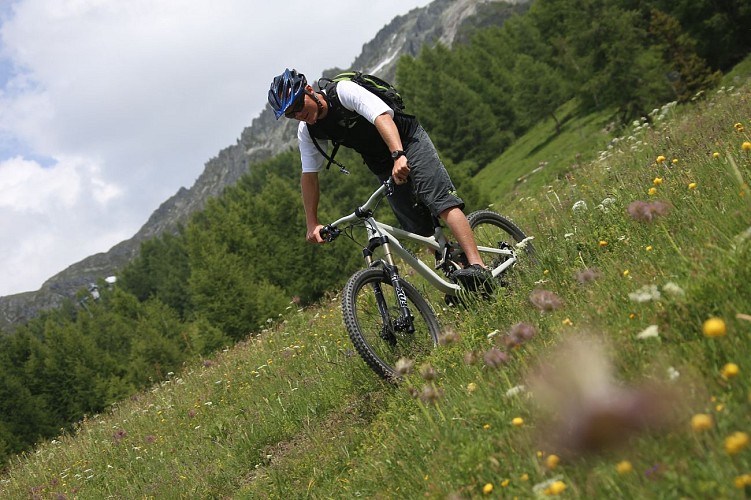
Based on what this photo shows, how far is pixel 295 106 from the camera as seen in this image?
5.28m

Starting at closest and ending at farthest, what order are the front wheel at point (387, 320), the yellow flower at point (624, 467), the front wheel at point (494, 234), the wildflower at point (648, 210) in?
the yellow flower at point (624, 467) < the wildflower at point (648, 210) < the front wheel at point (387, 320) < the front wheel at point (494, 234)

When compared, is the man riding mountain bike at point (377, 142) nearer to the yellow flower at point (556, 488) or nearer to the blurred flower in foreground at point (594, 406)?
the blurred flower in foreground at point (594, 406)

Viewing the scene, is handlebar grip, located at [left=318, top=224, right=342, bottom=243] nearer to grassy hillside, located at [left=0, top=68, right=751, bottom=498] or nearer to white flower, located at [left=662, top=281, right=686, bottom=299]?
grassy hillside, located at [left=0, top=68, right=751, bottom=498]

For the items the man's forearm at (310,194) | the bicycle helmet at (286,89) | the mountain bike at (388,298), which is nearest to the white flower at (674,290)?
the mountain bike at (388,298)

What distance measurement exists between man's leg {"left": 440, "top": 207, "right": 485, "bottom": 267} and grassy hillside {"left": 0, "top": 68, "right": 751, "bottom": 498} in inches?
23.1

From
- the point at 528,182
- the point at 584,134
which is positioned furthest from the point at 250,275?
the point at 584,134

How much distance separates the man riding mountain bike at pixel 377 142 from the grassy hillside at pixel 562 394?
996 mm

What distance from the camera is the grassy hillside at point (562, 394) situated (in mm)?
2119

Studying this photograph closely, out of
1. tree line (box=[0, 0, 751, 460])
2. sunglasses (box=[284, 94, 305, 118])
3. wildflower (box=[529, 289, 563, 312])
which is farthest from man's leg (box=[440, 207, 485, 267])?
tree line (box=[0, 0, 751, 460])

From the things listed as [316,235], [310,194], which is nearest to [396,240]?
[316,235]

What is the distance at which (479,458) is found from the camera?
108 inches

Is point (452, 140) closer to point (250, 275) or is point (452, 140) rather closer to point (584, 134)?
point (584, 134)

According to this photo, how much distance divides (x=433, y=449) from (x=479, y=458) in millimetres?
458

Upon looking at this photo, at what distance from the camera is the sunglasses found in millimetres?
5250
